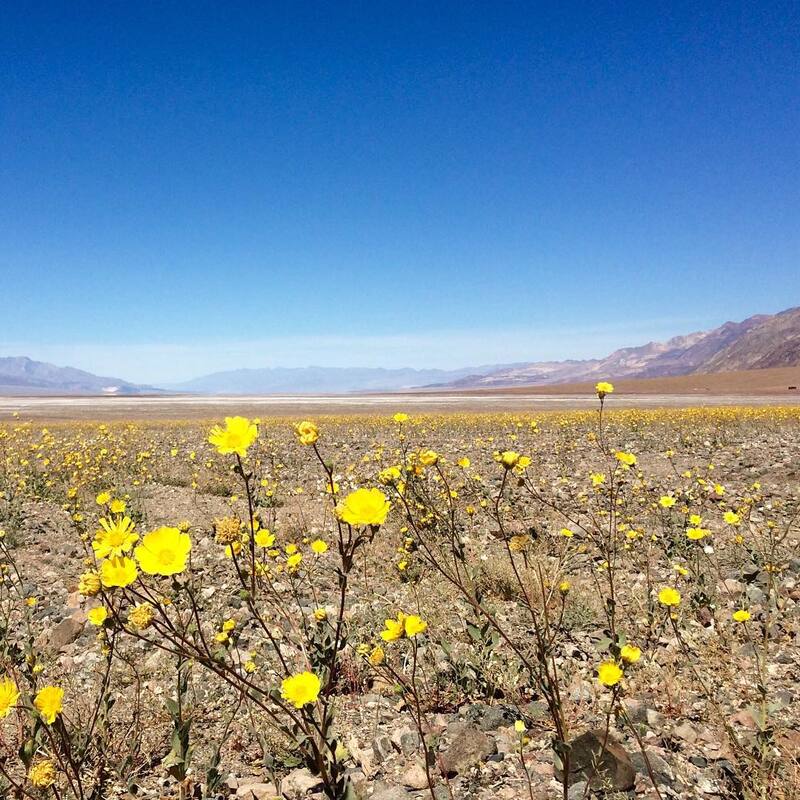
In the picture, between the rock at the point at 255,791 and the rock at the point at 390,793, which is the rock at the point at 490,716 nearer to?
the rock at the point at 390,793

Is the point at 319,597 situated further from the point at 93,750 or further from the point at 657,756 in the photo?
the point at 657,756

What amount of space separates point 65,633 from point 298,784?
2629mm

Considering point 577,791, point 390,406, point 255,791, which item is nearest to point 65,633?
point 255,791

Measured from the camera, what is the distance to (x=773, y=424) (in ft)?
46.9

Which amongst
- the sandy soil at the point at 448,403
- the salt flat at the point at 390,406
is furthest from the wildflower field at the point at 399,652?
the sandy soil at the point at 448,403

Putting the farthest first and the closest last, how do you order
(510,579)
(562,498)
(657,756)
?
(562,498), (510,579), (657,756)

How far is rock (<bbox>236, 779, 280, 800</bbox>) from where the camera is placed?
2387 mm

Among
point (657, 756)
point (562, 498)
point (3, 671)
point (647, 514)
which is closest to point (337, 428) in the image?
point (562, 498)

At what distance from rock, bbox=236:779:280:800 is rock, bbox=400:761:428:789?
2.01ft

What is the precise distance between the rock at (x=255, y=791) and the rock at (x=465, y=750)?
836 mm

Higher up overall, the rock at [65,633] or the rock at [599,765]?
the rock at [599,765]

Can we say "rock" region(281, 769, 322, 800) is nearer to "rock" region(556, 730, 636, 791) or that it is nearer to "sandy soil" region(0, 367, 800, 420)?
"rock" region(556, 730, 636, 791)

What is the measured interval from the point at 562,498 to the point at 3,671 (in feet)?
21.3

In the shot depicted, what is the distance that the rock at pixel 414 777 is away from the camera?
2.42 metres
